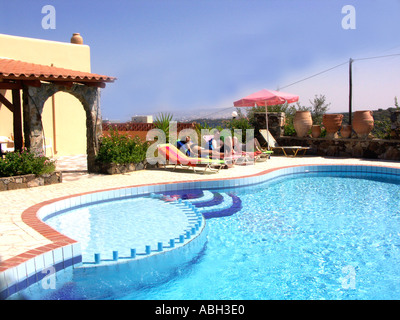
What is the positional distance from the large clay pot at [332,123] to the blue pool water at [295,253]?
6.68m

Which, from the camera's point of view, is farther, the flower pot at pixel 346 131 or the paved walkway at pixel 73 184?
the flower pot at pixel 346 131

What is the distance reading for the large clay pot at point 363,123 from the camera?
14.8 meters

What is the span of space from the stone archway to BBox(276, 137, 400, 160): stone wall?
30.2 ft

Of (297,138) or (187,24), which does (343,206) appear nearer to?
(297,138)

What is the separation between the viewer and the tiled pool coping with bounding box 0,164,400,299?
420 cm

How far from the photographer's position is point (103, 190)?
346 inches

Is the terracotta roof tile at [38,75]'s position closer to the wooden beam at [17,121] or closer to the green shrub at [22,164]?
the wooden beam at [17,121]

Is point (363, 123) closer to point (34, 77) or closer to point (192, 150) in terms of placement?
point (192, 150)

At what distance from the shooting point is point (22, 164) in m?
9.27

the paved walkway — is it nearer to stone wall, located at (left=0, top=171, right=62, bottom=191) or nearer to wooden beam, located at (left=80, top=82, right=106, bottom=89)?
stone wall, located at (left=0, top=171, right=62, bottom=191)

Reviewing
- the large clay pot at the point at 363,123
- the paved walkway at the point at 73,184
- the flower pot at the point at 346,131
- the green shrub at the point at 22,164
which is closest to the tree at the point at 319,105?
the flower pot at the point at 346,131

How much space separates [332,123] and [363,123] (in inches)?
49.7
